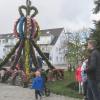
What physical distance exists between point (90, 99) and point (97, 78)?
2.38 ft

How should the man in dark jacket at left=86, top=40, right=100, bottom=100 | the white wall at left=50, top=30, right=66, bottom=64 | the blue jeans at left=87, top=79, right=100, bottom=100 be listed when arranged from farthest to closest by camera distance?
the white wall at left=50, top=30, right=66, bottom=64 < the blue jeans at left=87, top=79, right=100, bottom=100 < the man in dark jacket at left=86, top=40, right=100, bottom=100

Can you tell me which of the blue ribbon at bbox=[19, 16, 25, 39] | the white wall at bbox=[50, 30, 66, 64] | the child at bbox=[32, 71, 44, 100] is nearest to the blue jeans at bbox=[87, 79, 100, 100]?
the child at bbox=[32, 71, 44, 100]

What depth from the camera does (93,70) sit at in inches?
408

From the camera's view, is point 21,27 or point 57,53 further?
point 57,53

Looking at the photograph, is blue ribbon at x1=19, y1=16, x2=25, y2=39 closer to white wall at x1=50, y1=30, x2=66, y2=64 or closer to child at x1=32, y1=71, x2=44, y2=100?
child at x1=32, y1=71, x2=44, y2=100

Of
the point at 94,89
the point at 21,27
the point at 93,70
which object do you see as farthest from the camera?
the point at 21,27

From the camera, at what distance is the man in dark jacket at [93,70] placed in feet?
34.1

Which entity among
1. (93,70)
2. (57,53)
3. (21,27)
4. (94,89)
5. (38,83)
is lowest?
(94,89)

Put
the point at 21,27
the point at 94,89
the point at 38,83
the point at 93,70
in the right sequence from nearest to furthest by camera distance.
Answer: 1. the point at 93,70
2. the point at 94,89
3. the point at 38,83
4. the point at 21,27

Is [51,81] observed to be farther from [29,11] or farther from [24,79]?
[29,11]

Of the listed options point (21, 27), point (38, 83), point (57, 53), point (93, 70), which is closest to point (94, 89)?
point (93, 70)

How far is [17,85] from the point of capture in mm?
25125

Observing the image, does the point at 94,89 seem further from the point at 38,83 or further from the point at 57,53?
the point at 57,53

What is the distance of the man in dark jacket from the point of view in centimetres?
1039
